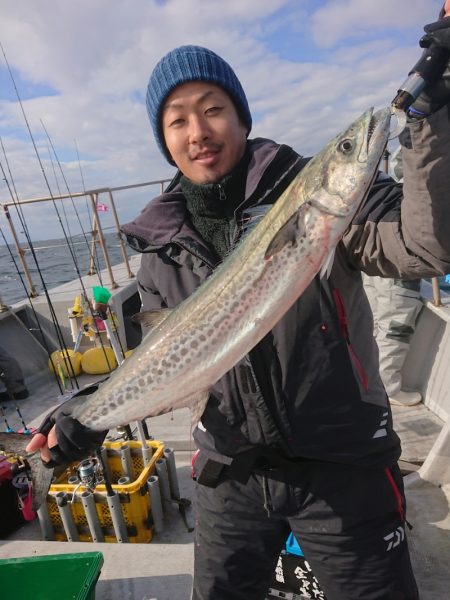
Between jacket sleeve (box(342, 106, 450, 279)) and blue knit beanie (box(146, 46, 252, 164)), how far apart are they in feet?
3.68

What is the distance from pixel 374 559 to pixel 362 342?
104cm

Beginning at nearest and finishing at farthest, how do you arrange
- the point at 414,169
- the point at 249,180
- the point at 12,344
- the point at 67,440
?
1. the point at 414,169
2. the point at 249,180
3. the point at 67,440
4. the point at 12,344

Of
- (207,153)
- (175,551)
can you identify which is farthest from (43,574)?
(207,153)

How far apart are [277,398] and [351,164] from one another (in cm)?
111

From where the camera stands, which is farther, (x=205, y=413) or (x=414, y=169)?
(x=205, y=413)

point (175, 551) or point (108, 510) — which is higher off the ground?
point (108, 510)

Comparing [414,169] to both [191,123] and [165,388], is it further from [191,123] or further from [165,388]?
[165,388]

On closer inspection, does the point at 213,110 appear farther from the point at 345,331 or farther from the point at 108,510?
the point at 108,510

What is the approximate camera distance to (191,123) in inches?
89.4

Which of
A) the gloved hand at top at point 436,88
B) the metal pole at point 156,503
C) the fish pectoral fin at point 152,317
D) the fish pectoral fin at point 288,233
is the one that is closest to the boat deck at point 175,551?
the metal pole at point 156,503

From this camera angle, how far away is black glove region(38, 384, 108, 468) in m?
2.38

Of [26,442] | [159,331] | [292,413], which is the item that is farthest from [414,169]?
[26,442]

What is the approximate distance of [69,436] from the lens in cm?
237

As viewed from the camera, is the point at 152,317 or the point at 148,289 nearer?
the point at 152,317
